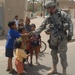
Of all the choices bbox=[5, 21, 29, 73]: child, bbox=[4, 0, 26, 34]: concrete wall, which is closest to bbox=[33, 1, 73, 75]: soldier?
bbox=[5, 21, 29, 73]: child

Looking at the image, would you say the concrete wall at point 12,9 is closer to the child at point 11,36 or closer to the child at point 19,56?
the child at point 11,36

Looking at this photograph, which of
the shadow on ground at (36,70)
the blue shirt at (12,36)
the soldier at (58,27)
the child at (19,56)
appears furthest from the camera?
the shadow on ground at (36,70)

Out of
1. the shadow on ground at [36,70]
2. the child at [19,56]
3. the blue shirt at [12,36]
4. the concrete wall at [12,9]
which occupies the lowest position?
the shadow on ground at [36,70]

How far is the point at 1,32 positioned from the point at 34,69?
11.7 meters

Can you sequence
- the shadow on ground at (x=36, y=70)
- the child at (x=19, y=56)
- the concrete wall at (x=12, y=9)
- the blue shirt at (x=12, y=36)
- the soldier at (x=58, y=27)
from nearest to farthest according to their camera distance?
the soldier at (x=58, y=27) → the child at (x=19, y=56) → the blue shirt at (x=12, y=36) → the shadow on ground at (x=36, y=70) → the concrete wall at (x=12, y=9)

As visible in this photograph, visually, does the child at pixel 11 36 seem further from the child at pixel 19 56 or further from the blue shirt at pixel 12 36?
the child at pixel 19 56

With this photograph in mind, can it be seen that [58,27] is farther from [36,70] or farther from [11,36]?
[36,70]

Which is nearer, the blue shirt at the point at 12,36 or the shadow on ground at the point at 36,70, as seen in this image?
the blue shirt at the point at 12,36

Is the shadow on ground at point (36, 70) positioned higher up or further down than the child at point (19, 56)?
further down

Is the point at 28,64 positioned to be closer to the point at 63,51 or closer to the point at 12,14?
the point at 63,51

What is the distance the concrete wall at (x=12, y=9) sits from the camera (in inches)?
790

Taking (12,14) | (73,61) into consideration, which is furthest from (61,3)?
(73,61)

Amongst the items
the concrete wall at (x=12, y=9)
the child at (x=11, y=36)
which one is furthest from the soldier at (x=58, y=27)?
the concrete wall at (x=12, y=9)

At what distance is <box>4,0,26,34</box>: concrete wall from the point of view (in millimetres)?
20062
